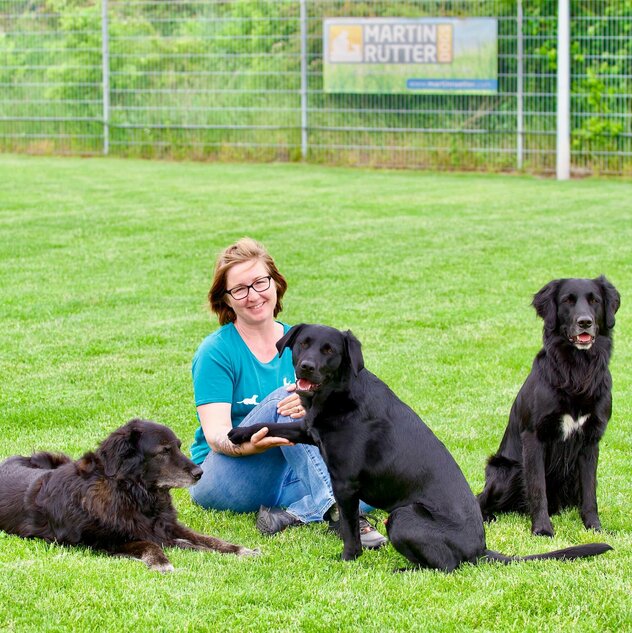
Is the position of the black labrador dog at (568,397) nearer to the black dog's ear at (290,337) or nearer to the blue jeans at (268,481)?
the blue jeans at (268,481)

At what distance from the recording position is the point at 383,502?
171 inches

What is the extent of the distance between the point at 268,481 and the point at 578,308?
5.30ft

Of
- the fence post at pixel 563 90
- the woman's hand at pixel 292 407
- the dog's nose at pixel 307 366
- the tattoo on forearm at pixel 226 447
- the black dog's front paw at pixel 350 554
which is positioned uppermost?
the fence post at pixel 563 90

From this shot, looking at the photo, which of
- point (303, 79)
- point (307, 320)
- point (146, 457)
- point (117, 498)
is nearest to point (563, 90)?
point (303, 79)

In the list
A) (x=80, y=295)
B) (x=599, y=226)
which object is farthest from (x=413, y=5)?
(x=80, y=295)

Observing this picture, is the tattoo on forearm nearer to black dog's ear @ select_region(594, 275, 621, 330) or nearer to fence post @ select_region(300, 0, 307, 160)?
black dog's ear @ select_region(594, 275, 621, 330)

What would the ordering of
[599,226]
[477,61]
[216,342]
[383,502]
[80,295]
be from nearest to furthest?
[383,502]
[216,342]
[80,295]
[599,226]
[477,61]

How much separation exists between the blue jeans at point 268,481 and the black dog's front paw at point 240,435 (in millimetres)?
85

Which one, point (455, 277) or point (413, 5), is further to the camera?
point (413, 5)

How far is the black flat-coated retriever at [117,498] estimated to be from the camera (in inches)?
172

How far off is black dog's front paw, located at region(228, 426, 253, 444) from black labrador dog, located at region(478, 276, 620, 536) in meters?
1.28

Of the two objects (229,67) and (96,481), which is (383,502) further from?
(229,67)

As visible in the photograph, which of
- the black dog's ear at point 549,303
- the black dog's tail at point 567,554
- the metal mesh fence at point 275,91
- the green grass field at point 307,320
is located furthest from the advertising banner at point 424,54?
the black dog's tail at point 567,554

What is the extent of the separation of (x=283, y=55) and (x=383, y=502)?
50.3ft
